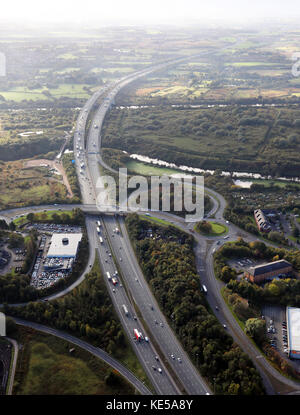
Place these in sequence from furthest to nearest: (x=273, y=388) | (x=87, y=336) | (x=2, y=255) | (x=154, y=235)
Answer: (x=154, y=235) → (x=2, y=255) → (x=87, y=336) → (x=273, y=388)

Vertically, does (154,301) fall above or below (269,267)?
below

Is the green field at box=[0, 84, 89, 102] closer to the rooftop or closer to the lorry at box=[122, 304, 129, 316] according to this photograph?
the rooftop

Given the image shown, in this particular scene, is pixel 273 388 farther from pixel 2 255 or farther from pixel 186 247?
pixel 2 255

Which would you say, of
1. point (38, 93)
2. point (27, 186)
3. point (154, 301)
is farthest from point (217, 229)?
point (38, 93)

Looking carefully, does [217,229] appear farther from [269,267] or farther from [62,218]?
[62,218]

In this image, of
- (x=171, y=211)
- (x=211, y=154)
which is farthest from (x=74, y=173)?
(x=211, y=154)

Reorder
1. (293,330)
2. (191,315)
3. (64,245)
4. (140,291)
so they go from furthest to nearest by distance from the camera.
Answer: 1. (64,245)
2. (140,291)
3. (191,315)
4. (293,330)
